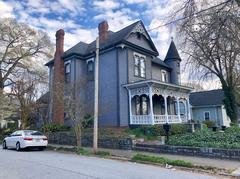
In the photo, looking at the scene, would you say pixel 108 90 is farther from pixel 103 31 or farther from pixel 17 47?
pixel 17 47

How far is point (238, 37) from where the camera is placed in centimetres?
1255

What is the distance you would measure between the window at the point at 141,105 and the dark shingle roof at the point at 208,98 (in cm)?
1495

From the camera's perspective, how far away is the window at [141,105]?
78.1ft

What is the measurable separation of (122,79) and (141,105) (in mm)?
3606

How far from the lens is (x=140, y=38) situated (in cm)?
2566

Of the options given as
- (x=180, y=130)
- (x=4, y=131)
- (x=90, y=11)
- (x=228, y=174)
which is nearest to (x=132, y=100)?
(x=180, y=130)

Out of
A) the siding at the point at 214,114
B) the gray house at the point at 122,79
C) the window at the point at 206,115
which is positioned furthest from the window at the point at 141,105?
the window at the point at 206,115

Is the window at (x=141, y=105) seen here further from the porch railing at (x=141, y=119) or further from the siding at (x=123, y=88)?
the porch railing at (x=141, y=119)

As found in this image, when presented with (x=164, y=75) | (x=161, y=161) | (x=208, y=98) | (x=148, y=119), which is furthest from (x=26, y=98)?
(x=208, y=98)

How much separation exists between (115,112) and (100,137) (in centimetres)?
501

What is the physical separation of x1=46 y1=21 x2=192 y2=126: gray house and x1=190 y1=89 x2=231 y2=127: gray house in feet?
32.3

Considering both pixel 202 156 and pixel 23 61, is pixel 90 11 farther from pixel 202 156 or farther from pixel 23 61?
pixel 23 61

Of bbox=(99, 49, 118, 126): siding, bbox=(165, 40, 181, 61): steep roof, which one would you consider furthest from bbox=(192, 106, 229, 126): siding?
bbox=(99, 49, 118, 126): siding

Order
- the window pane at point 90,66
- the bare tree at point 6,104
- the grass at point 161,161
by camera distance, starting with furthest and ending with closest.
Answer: the bare tree at point 6,104 → the window pane at point 90,66 → the grass at point 161,161
